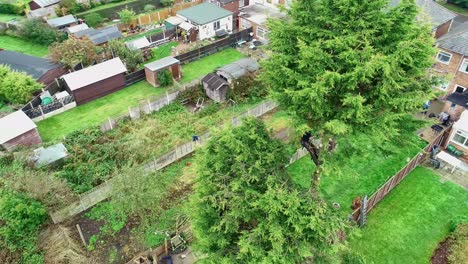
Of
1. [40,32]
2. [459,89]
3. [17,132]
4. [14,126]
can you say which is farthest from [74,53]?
[459,89]

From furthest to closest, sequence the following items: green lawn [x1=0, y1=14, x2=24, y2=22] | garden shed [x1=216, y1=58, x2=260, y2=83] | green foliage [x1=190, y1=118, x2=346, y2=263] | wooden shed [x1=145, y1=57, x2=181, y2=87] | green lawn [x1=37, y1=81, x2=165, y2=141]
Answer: green lawn [x1=0, y1=14, x2=24, y2=22]
wooden shed [x1=145, y1=57, x2=181, y2=87]
garden shed [x1=216, y1=58, x2=260, y2=83]
green lawn [x1=37, y1=81, x2=165, y2=141]
green foliage [x1=190, y1=118, x2=346, y2=263]

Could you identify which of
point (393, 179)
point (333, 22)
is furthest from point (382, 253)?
point (333, 22)

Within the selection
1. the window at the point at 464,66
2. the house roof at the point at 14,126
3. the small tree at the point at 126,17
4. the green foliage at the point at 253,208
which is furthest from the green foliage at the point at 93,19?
the window at the point at 464,66

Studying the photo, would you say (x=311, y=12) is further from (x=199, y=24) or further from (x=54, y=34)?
(x=54, y=34)

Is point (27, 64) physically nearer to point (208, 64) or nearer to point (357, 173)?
point (208, 64)

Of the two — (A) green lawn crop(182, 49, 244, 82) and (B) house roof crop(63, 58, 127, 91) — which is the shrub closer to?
(A) green lawn crop(182, 49, 244, 82)

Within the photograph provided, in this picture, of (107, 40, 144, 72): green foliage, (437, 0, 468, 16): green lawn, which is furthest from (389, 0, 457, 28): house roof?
(107, 40, 144, 72): green foliage
